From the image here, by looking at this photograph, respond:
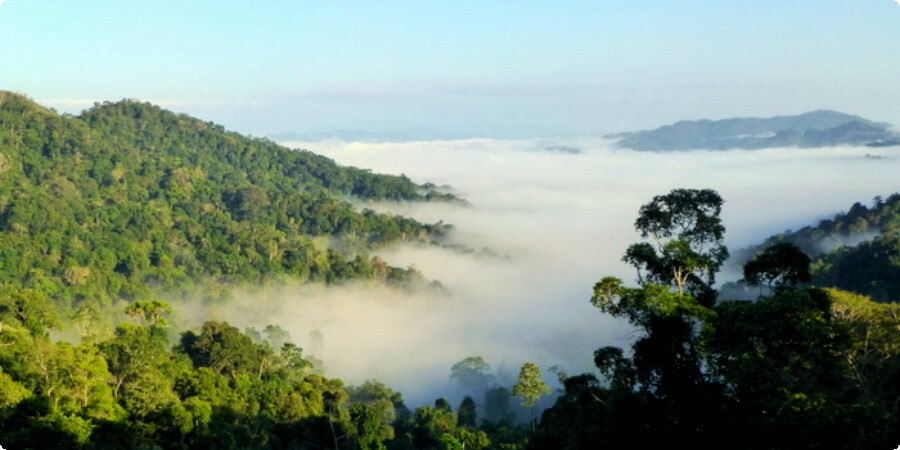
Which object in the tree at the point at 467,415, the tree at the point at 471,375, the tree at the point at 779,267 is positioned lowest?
the tree at the point at 471,375

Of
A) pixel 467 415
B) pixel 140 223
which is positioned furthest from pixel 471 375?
pixel 140 223

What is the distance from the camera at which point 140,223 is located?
65.9m

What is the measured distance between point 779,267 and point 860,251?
109ft

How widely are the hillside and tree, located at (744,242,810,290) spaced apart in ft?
124

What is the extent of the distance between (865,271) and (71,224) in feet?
156

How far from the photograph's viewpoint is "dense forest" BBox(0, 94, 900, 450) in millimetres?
13727

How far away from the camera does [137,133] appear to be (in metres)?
104

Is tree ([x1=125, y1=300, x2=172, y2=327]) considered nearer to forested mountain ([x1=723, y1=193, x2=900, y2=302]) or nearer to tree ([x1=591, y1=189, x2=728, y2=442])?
tree ([x1=591, y1=189, x2=728, y2=442])

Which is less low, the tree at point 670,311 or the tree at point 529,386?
the tree at point 670,311

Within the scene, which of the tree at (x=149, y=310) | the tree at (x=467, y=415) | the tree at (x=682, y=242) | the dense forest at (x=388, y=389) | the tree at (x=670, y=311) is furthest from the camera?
the tree at (x=467, y=415)

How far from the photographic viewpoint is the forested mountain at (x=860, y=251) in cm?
4125

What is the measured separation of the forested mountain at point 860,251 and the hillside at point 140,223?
31.0 metres

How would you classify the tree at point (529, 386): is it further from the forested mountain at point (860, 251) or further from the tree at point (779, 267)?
the forested mountain at point (860, 251)

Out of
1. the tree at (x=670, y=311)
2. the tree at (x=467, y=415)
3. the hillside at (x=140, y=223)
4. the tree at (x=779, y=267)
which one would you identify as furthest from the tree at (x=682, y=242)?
the hillside at (x=140, y=223)
